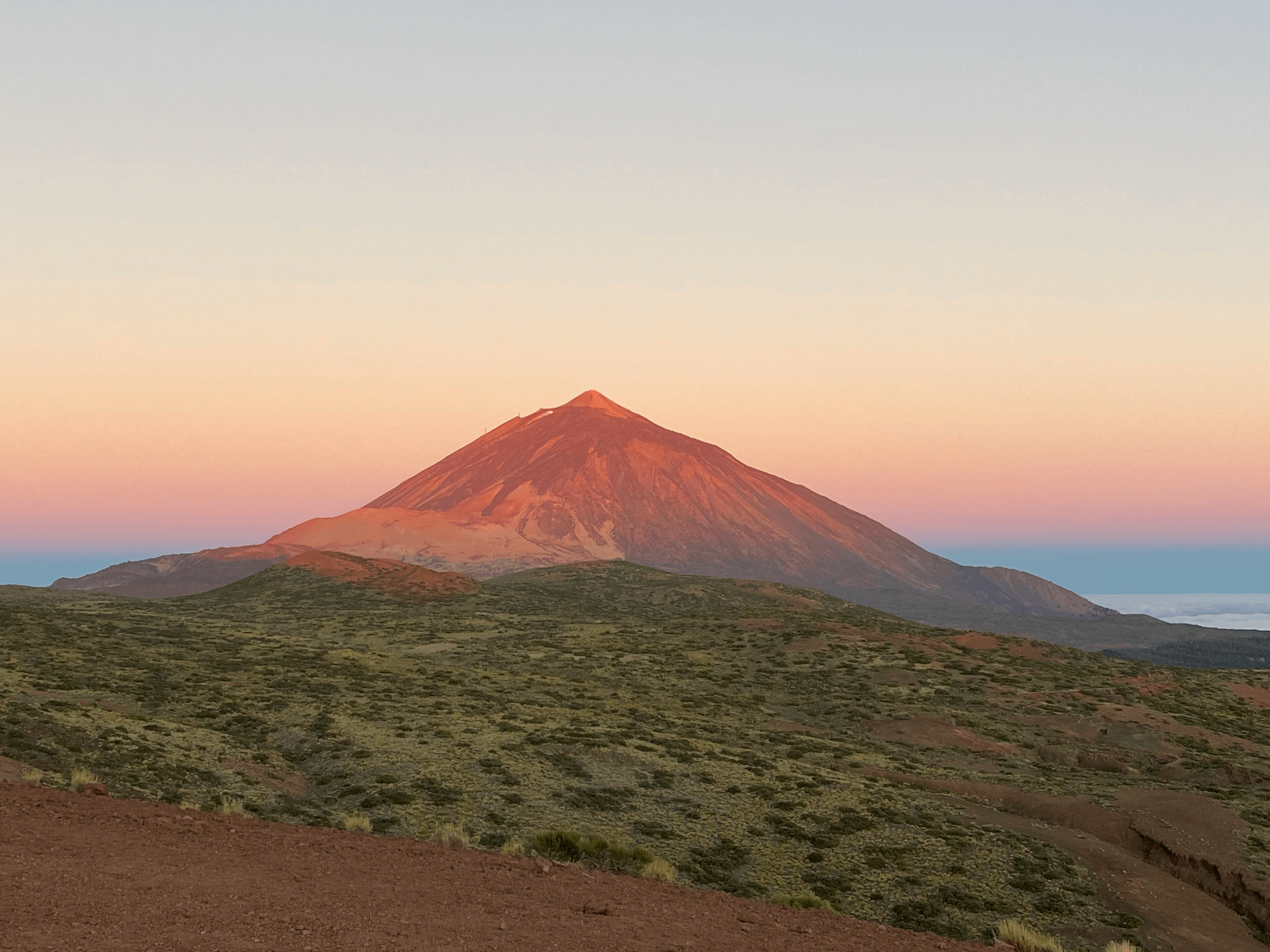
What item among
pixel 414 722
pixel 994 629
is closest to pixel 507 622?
pixel 414 722

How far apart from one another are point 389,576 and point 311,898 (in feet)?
255

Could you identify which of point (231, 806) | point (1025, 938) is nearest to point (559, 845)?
point (231, 806)

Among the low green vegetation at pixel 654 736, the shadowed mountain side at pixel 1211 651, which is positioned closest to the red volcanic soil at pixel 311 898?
the low green vegetation at pixel 654 736

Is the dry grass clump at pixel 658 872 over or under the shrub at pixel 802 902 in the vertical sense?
over

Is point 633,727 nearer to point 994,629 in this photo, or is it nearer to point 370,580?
point 370,580

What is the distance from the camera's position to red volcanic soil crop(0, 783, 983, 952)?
42.0 feet

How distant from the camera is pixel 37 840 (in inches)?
627

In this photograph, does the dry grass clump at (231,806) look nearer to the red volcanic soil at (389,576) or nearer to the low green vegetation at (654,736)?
the low green vegetation at (654,736)

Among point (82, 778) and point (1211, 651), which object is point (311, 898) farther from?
point (1211, 651)

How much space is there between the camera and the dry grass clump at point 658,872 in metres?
19.2

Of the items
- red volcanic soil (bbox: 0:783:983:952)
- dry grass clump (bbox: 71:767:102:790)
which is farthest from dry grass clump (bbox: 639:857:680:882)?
dry grass clump (bbox: 71:767:102:790)

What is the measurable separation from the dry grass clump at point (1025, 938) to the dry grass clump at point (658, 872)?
22.1 feet

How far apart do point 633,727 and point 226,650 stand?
2231 cm

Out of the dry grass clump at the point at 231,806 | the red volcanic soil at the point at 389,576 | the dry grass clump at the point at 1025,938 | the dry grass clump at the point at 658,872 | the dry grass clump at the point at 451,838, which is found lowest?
the dry grass clump at the point at 1025,938
